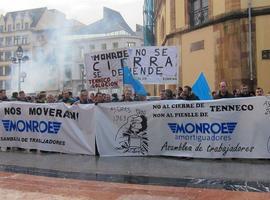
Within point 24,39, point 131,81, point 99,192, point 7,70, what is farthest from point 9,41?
point 99,192

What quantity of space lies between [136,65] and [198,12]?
34.8 ft

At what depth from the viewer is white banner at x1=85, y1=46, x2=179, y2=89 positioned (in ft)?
40.1

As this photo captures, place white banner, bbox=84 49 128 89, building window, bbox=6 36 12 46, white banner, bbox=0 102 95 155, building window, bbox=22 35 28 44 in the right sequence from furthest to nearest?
building window, bbox=6 36 12 46 → building window, bbox=22 35 28 44 → white banner, bbox=84 49 128 89 → white banner, bbox=0 102 95 155

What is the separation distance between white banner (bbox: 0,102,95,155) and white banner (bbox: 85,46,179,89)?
1396 millimetres

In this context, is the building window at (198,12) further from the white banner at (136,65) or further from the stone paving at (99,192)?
the stone paving at (99,192)

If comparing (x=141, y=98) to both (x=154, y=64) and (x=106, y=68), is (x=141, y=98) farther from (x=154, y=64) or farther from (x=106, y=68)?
(x=106, y=68)

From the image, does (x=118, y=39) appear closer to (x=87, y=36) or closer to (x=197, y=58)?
(x=87, y=36)

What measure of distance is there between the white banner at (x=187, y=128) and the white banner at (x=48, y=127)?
0.39 m

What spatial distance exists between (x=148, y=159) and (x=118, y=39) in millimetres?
78514

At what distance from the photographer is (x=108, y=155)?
434 inches

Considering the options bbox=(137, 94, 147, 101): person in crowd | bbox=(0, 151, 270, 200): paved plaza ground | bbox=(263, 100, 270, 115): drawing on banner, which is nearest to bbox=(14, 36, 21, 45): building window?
bbox=(137, 94, 147, 101): person in crowd

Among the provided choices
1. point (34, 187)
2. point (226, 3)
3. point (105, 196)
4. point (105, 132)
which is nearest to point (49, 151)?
point (105, 132)

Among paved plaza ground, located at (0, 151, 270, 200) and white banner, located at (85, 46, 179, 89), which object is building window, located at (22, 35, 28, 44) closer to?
white banner, located at (85, 46, 179, 89)

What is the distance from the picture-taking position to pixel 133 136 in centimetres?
1080
